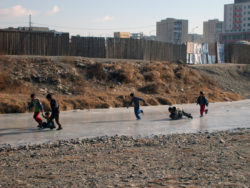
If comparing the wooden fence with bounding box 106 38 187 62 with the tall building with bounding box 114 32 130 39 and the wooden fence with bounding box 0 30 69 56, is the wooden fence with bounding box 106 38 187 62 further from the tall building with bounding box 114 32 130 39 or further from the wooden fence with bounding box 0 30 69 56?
the tall building with bounding box 114 32 130 39

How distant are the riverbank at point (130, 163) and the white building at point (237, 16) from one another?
425 feet

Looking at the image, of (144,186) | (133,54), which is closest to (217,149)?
(144,186)

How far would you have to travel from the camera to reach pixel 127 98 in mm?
25328

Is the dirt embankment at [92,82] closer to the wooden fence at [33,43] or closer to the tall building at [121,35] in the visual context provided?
the wooden fence at [33,43]

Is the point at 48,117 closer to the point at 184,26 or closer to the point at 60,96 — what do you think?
the point at 60,96

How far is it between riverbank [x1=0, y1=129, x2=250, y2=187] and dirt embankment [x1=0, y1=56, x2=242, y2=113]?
32.7ft

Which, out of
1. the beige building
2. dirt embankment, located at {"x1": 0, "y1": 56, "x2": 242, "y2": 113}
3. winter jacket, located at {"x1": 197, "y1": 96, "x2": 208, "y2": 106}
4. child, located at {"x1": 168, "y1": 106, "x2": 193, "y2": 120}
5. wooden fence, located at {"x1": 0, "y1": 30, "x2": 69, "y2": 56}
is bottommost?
child, located at {"x1": 168, "y1": 106, "x2": 193, "y2": 120}

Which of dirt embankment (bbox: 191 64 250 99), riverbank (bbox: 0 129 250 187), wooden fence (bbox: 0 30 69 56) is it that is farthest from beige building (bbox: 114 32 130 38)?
riverbank (bbox: 0 129 250 187)

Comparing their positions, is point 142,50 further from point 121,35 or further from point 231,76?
point 121,35

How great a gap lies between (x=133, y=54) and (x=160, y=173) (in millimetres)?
Answer: 27111

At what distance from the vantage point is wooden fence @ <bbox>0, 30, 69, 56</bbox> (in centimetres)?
2814

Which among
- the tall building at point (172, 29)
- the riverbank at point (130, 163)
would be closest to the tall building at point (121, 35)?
the riverbank at point (130, 163)

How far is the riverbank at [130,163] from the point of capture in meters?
8.12

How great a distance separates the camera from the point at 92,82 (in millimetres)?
27891
